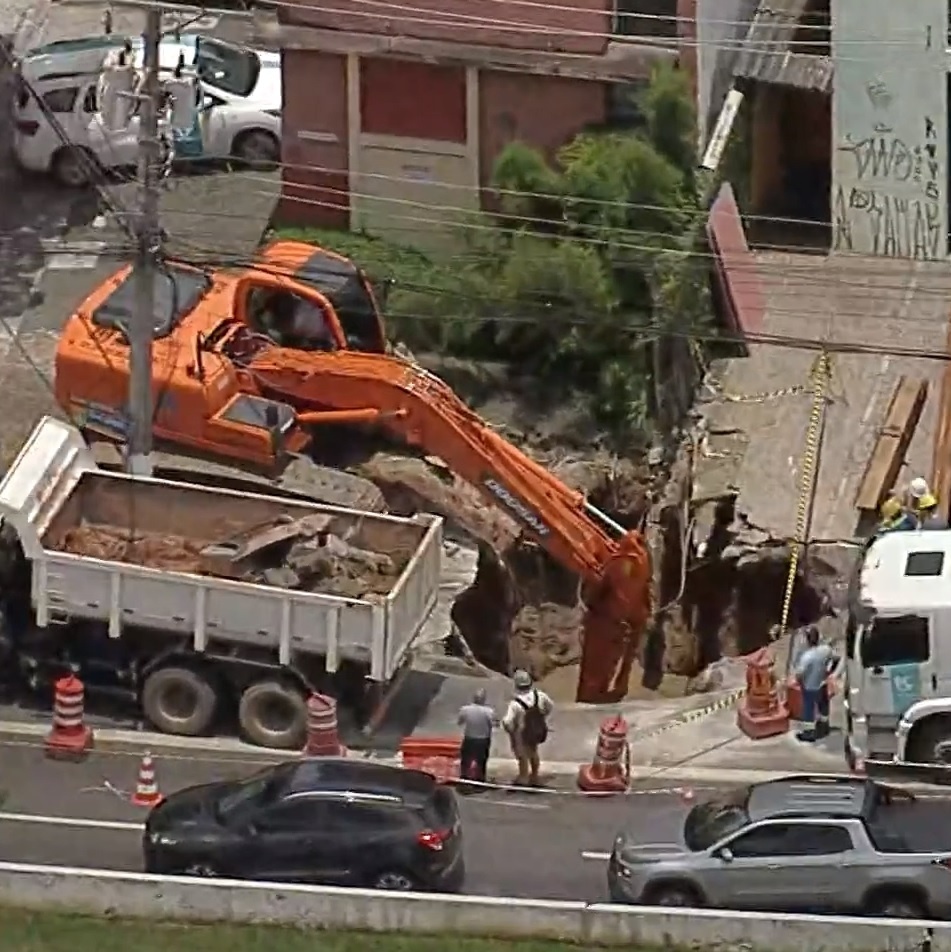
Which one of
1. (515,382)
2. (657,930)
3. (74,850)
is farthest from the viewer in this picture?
(515,382)

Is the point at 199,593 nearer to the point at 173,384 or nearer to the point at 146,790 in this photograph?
the point at 146,790

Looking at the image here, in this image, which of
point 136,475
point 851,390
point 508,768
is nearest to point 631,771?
point 508,768

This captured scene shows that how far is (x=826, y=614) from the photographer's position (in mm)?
34875

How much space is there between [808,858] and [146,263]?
9.80 m

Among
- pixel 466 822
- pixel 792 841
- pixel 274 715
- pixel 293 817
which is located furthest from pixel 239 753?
pixel 792 841

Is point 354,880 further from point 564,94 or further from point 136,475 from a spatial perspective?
point 564,94

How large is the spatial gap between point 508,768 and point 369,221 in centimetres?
1170

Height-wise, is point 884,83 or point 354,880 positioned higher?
point 884,83

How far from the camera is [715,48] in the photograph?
4106 cm

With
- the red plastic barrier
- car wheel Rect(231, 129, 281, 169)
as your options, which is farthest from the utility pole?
car wheel Rect(231, 129, 281, 169)

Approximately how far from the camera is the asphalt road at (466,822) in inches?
1146

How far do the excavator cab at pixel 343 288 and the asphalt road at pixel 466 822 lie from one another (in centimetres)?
738

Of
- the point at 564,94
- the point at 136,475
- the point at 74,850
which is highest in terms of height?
the point at 564,94

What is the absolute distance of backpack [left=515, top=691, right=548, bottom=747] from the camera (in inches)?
1209
